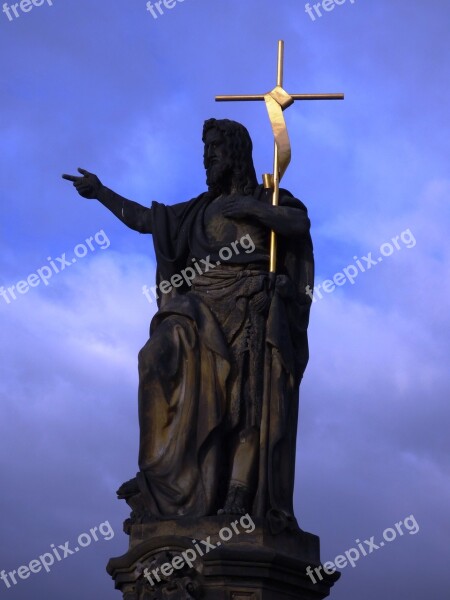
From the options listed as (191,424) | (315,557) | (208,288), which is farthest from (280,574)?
(208,288)

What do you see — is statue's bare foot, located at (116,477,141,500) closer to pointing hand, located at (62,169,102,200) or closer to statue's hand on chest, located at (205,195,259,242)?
statue's hand on chest, located at (205,195,259,242)

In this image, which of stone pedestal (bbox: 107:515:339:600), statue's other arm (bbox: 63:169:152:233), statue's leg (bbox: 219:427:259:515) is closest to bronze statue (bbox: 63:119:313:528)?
statue's leg (bbox: 219:427:259:515)

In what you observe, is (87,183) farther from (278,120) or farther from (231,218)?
(278,120)

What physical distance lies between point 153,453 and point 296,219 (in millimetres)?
3009

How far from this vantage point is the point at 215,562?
12.6m

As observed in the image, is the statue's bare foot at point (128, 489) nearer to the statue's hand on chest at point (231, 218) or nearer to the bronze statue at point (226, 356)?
the bronze statue at point (226, 356)

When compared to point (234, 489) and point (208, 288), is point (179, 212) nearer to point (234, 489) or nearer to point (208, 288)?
point (208, 288)

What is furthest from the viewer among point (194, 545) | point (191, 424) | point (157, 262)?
point (157, 262)

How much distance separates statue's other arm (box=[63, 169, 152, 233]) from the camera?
15227 mm

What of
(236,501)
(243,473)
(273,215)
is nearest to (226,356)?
(243,473)

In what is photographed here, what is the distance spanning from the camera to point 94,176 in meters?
→ 15.3

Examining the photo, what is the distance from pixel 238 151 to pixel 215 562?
480cm

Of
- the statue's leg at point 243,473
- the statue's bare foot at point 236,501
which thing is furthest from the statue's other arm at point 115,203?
the statue's bare foot at point 236,501

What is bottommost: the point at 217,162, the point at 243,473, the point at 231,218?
the point at 243,473
